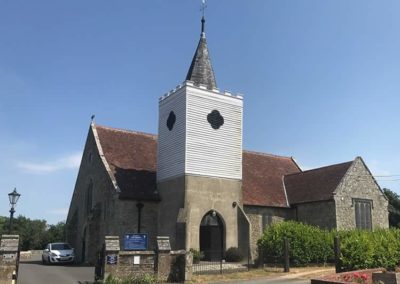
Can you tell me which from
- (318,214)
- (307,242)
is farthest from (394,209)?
(307,242)

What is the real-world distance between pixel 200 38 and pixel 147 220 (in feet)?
43.2

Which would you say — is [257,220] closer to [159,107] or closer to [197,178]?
[197,178]

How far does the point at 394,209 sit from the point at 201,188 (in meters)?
30.4

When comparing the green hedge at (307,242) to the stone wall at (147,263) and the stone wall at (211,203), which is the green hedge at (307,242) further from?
the stone wall at (147,263)

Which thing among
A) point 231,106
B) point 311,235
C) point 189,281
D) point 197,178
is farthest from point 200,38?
point 189,281

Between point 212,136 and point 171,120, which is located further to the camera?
point 171,120

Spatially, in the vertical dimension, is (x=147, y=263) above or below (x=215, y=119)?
below

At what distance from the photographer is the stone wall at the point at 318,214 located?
2886 centimetres

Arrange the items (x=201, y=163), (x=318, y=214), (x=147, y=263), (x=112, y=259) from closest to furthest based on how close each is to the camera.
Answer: (x=112, y=259), (x=147, y=263), (x=201, y=163), (x=318, y=214)

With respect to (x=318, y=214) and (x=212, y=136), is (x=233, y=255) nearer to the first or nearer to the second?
(x=318, y=214)

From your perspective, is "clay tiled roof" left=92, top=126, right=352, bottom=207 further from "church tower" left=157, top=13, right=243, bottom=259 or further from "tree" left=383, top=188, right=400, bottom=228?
"tree" left=383, top=188, right=400, bottom=228

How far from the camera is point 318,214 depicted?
98.4ft

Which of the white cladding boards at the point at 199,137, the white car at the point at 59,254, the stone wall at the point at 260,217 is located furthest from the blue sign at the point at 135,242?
the white car at the point at 59,254

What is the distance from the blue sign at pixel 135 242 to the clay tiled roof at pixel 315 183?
47.8 feet
